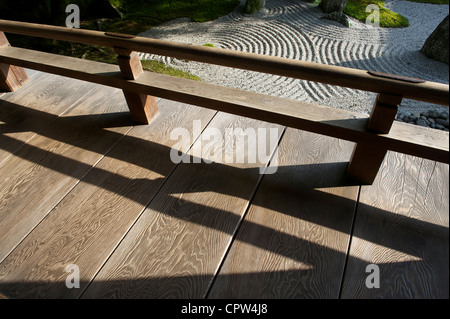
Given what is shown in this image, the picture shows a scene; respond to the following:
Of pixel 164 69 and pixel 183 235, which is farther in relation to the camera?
pixel 164 69

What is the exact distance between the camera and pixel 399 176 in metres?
1.10

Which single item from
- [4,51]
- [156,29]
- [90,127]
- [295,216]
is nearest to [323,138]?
[295,216]

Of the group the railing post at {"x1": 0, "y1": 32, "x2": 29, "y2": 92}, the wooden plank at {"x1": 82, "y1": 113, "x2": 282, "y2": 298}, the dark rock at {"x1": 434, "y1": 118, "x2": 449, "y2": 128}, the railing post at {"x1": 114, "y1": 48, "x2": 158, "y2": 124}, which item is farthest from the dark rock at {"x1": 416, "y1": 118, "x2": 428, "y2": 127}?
the railing post at {"x1": 0, "y1": 32, "x2": 29, "y2": 92}

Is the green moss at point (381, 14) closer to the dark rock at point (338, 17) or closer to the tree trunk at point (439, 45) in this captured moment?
the dark rock at point (338, 17)

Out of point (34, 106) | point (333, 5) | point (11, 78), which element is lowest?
point (333, 5)

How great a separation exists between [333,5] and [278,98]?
20.2 feet

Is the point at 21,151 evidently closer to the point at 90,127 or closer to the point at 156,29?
the point at 90,127

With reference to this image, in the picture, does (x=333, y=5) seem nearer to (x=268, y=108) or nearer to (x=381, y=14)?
(x=381, y=14)

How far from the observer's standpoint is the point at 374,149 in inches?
39.8

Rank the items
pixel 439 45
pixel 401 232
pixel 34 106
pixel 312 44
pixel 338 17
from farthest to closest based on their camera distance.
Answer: pixel 338 17
pixel 312 44
pixel 439 45
pixel 34 106
pixel 401 232

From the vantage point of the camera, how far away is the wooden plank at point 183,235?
0.89 meters

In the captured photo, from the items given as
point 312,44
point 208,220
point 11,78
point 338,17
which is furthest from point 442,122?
point 338,17

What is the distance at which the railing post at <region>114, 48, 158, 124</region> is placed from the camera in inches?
49.9

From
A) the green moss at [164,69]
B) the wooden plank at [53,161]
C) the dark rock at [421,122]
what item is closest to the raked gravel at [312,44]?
the green moss at [164,69]
